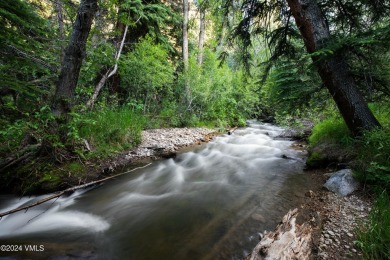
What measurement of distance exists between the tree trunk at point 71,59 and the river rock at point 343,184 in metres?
5.35

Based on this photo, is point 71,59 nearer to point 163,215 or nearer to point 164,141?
point 163,215

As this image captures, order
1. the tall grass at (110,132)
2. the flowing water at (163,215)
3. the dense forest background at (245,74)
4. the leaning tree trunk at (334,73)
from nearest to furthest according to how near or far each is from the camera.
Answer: the flowing water at (163,215) < the dense forest background at (245,74) < the leaning tree trunk at (334,73) < the tall grass at (110,132)

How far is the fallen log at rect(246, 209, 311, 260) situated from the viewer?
206 centimetres

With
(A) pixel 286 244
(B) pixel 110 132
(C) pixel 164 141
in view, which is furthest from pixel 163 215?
(C) pixel 164 141

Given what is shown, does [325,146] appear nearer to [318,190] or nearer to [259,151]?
[318,190]

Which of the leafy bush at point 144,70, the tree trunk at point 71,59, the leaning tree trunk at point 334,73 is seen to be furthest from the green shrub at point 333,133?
the leafy bush at point 144,70

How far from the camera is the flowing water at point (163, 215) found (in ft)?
9.14

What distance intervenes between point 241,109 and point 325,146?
→ 1047 cm

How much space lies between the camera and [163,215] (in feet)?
12.1

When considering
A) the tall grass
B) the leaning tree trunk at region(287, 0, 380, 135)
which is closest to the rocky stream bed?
the leaning tree trunk at region(287, 0, 380, 135)

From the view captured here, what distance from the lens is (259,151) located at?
24.5ft

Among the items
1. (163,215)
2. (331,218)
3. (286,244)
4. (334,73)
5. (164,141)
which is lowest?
(163,215)

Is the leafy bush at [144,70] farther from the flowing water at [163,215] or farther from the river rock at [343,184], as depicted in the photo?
the river rock at [343,184]

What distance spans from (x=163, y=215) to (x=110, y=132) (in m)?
3.31
